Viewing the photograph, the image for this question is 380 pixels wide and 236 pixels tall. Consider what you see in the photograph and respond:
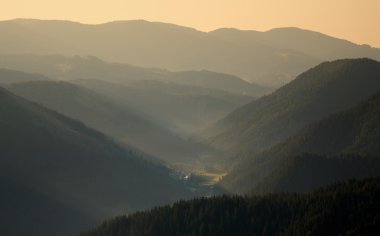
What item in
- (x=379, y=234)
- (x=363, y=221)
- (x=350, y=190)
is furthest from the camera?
(x=350, y=190)

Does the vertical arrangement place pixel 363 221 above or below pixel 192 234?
above

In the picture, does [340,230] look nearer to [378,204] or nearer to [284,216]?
[378,204]

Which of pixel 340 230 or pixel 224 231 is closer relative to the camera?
pixel 340 230

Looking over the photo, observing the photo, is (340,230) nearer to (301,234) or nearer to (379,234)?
(301,234)

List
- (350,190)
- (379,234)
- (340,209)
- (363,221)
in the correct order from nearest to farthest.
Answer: (379,234)
(363,221)
(340,209)
(350,190)

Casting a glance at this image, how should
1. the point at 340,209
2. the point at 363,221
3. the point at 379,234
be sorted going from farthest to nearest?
the point at 340,209
the point at 363,221
the point at 379,234

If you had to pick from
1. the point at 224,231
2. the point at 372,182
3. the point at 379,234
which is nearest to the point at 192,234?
the point at 224,231

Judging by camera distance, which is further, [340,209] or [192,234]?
[192,234]

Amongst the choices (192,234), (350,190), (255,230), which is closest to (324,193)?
(350,190)

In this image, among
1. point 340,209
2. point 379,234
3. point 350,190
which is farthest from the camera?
point 350,190
